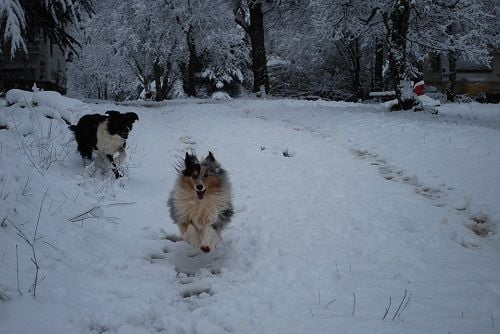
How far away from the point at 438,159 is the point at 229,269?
5.91 meters

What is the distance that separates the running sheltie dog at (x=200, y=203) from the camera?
Result: 521 centimetres

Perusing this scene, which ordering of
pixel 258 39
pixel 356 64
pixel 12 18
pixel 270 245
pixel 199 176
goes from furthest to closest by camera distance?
1. pixel 356 64
2. pixel 258 39
3. pixel 12 18
4. pixel 270 245
5. pixel 199 176

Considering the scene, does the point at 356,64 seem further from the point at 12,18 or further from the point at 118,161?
the point at 12,18

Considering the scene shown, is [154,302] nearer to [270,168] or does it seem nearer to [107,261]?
[107,261]

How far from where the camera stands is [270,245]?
557 centimetres

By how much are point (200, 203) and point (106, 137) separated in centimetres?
420

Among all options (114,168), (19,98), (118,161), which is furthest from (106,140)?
(19,98)

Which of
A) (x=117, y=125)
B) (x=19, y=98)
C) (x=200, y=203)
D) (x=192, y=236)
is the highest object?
(x=19, y=98)

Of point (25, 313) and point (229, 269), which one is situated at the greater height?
point (25, 313)

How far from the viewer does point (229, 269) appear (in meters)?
4.94

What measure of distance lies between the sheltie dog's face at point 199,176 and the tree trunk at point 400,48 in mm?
13293

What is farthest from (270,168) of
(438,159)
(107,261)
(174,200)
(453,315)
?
(453,315)

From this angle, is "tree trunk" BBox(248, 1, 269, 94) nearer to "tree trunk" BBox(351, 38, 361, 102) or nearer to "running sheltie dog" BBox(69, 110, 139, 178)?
"tree trunk" BBox(351, 38, 361, 102)

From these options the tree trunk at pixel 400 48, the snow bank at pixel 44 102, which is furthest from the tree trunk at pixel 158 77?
the snow bank at pixel 44 102
